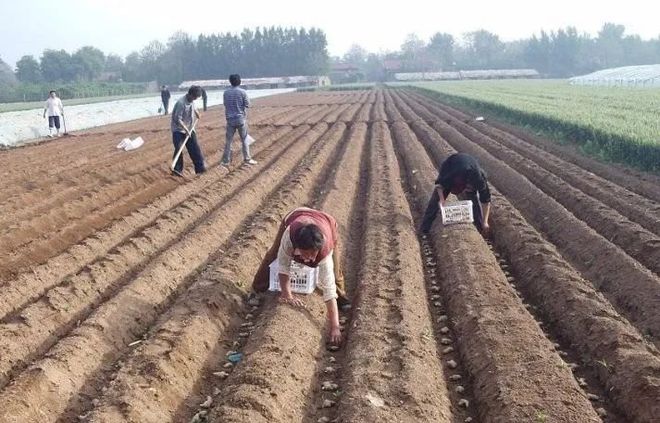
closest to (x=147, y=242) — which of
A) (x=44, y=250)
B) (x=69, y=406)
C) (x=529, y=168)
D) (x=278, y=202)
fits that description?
(x=44, y=250)

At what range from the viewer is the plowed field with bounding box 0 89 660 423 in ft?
14.3

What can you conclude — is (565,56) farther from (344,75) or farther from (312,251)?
(312,251)

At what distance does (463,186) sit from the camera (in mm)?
8289

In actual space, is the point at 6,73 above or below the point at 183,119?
above

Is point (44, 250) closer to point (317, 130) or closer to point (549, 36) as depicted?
point (317, 130)

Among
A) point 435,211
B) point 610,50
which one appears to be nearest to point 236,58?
point 610,50

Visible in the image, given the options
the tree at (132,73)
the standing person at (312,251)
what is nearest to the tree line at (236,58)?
the tree at (132,73)

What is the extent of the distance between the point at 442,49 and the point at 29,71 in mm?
82126

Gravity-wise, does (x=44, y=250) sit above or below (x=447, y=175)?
below

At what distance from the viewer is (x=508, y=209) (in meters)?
9.44

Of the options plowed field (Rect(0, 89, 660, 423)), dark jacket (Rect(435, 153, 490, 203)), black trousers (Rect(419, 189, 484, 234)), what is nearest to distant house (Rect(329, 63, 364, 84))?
plowed field (Rect(0, 89, 660, 423))

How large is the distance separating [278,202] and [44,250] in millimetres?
3449

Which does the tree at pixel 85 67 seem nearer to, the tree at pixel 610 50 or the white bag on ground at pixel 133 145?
the white bag on ground at pixel 133 145

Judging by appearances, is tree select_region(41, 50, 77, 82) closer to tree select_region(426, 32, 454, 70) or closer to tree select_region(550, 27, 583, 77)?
tree select_region(426, 32, 454, 70)
